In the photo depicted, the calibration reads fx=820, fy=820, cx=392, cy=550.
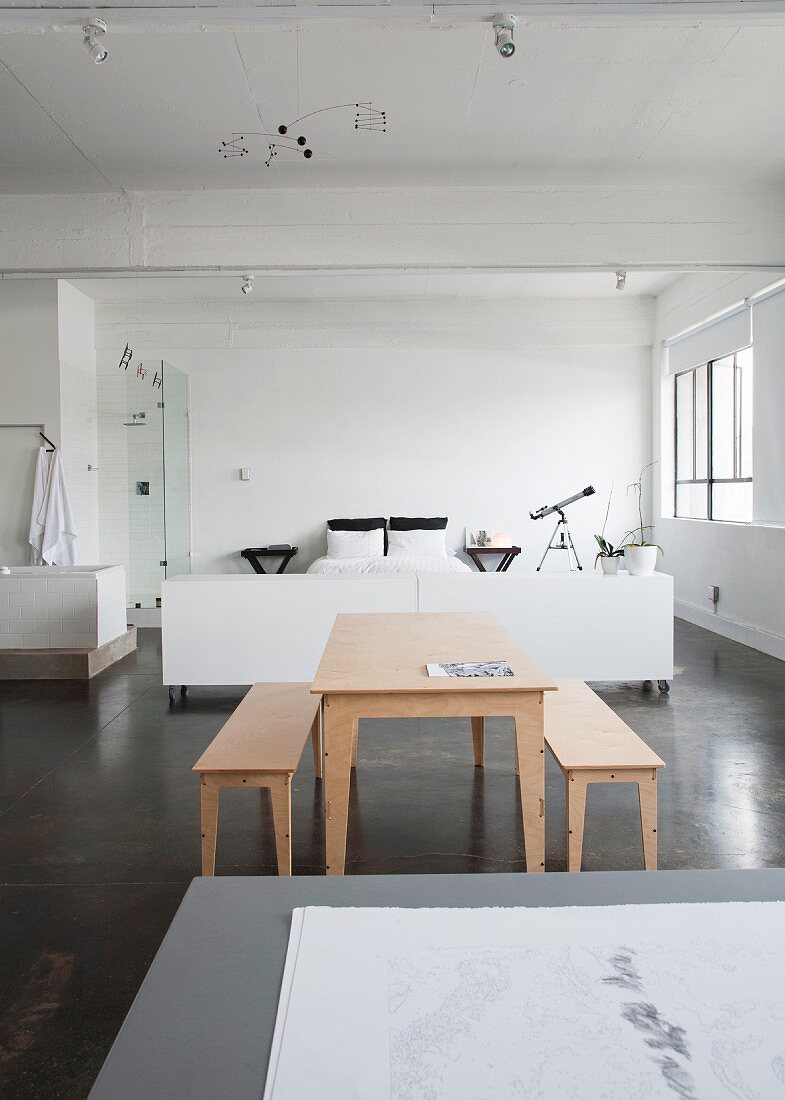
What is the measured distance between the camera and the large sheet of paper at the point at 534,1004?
69 cm

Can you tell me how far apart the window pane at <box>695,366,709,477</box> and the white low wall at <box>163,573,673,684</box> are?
314 centimetres

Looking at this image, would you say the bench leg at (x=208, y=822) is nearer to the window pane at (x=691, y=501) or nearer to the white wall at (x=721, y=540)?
the white wall at (x=721, y=540)

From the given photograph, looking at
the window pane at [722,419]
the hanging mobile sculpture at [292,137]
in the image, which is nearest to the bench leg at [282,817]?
the hanging mobile sculpture at [292,137]

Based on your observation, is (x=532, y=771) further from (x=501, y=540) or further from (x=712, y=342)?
(x=501, y=540)

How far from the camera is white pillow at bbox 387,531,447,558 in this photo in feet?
26.7

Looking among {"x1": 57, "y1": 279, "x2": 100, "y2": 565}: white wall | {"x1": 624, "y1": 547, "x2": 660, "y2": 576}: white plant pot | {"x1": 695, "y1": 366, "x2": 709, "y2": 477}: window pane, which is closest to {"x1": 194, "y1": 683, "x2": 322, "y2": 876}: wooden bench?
{"x1": 624, "y1": 547, "x2": 660, "y2": 576}: white plant pot

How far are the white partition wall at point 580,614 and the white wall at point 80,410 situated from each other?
404cm

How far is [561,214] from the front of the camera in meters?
5.16

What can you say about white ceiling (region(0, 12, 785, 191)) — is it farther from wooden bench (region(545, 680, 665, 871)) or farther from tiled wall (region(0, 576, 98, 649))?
wooden bench (region(545, 680, 665, 871))

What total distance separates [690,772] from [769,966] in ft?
9.41

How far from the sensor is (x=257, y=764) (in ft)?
7.69

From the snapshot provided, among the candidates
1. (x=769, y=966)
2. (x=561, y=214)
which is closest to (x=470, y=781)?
(x=769, y=966)

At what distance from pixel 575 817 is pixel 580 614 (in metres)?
2.52

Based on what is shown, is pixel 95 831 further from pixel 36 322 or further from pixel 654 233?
pixel 36 322
